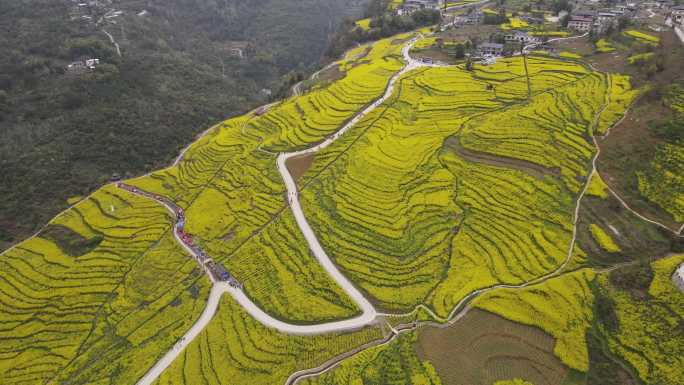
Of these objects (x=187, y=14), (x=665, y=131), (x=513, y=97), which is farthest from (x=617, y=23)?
(x=187, y=14)

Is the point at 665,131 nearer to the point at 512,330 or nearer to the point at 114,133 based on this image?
the point at 512,330

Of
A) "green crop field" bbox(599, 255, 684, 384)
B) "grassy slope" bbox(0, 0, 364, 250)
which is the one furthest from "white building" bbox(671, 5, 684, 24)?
"grassy slope" bbox(0, 0, 364, 250)

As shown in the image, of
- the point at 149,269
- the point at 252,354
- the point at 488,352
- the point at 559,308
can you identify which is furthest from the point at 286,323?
the point at 559,308

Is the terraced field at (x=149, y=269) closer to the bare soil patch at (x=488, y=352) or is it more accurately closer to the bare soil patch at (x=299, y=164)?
the bare soil patch at (x=299, y=164)

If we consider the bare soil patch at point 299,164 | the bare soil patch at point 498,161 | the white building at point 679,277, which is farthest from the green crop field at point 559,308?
the bare soil patch at point 299,164

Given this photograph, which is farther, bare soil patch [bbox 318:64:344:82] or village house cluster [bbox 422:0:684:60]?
bare soil patch [bbox 318:64:344:82]

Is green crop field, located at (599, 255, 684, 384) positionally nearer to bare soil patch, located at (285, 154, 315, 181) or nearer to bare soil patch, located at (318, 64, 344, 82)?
bare soil patch, located at (285, 154, 315, 181)
